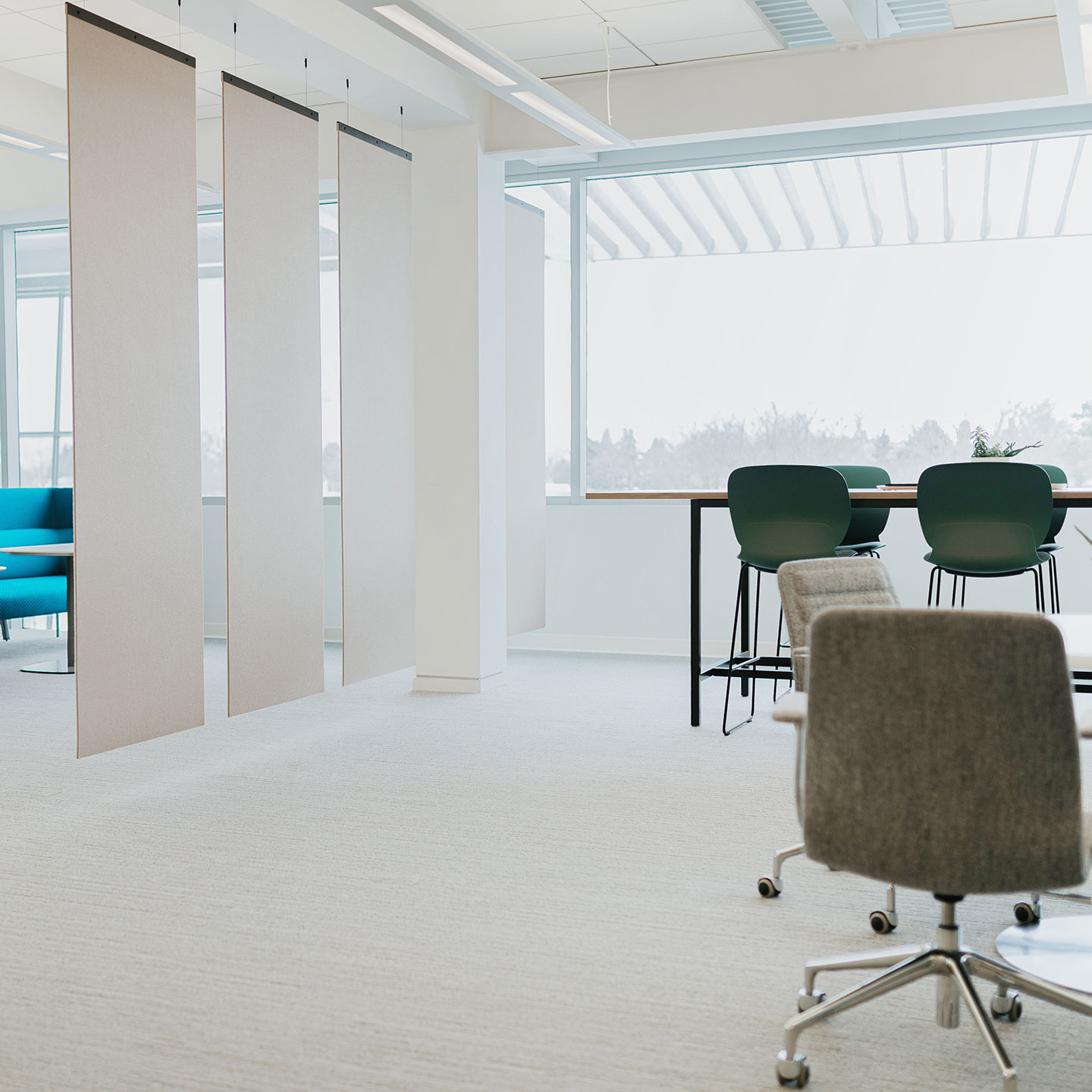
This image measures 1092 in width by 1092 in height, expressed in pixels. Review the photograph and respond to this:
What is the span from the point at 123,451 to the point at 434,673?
2.39m

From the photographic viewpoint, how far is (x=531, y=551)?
693cm

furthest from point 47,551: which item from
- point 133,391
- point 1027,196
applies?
point 1027,196

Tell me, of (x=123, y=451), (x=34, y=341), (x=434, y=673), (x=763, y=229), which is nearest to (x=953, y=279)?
(x=763, y=229)

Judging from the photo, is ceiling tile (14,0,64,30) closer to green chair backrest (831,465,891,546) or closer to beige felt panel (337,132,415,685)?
beige felt panel (337,132,415,685)

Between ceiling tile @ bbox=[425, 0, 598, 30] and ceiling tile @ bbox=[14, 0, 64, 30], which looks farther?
ceiling tile @ bbox=[14, 0, 64, 30]

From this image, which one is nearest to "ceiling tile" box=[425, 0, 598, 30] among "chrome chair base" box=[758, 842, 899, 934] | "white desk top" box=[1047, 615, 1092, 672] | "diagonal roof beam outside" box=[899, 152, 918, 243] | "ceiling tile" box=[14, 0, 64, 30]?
"ceiling tile" box=[14, 0, 64, 30]

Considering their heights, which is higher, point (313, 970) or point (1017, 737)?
point (1017, 737)

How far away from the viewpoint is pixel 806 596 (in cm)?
305

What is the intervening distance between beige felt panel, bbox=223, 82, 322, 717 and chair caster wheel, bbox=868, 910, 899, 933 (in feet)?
8.84

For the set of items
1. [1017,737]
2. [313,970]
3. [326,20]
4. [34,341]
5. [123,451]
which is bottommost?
[313,970]

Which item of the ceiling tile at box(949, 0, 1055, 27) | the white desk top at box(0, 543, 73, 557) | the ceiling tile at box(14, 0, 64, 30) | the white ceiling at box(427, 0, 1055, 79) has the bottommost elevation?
the white desk top at box(0, 543, 73, 557)

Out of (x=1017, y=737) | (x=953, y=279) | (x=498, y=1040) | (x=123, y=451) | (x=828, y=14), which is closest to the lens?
(x=1017, y=737)

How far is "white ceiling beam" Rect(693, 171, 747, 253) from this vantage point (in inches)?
280

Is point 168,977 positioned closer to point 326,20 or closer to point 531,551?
point 326,20
